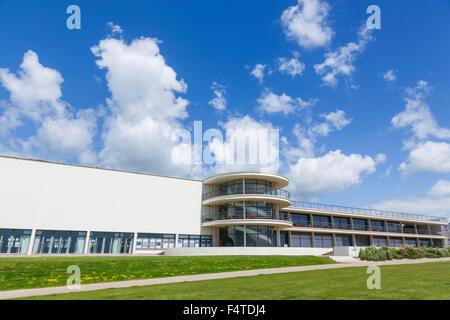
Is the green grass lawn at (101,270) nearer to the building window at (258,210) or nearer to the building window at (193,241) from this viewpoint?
the building window at (258,210)

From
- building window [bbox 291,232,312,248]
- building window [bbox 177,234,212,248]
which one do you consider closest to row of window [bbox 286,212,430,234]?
building window [bbox 291,232,312,248]

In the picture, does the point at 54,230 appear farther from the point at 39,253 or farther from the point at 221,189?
the point at 221,189

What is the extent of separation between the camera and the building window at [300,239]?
4444 cm

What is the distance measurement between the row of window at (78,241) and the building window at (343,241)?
87.6 feet

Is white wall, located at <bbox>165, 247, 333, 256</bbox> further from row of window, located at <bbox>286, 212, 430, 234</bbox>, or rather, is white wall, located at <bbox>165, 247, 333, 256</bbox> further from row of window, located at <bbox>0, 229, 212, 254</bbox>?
row of window, located at <bbox>286, 212, 430, 234</bbox>

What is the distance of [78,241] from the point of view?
33188mm

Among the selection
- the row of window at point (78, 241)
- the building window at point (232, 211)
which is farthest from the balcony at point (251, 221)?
the row of window at point (78, 241)

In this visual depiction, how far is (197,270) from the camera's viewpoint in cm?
1889

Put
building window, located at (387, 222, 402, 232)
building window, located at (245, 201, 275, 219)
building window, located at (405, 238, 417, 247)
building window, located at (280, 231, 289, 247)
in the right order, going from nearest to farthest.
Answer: building window, located at (245, 201, 275, 219) → building window, located at (280, 231, 289, 247) → building window, located at (387, 222, 402, 232) → building window, located at (405, 238, 417, 247)

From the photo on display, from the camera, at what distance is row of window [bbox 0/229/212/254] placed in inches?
1190

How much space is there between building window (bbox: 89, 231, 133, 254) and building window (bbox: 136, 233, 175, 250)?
113 cm

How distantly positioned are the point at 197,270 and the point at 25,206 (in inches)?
941
